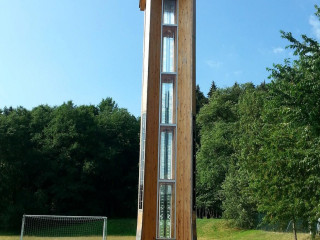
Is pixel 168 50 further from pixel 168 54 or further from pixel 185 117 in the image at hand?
→ pixel 185 117

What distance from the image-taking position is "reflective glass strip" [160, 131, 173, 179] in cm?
784

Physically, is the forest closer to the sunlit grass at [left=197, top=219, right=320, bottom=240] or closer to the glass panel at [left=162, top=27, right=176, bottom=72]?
the sunlit grass at [left=197, top=219, right=320, bottom=240]

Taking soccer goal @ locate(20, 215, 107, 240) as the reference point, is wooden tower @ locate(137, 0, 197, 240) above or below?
above

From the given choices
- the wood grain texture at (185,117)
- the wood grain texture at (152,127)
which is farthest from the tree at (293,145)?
the wood grain texture at (152,127)

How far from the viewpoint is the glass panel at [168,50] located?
829 centimetres

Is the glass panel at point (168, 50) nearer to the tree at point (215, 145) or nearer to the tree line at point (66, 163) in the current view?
the tree at point (215, 145)

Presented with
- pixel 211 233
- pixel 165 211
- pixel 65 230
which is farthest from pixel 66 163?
pixel 165 211

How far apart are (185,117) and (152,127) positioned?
0.71m

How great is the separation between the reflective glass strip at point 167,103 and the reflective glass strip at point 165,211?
4.49 ft

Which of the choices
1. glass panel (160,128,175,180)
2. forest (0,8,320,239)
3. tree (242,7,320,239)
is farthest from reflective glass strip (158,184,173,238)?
forest (0,8,320,239)

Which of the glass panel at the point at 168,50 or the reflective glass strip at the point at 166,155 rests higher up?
the glass panel at the point at 168,50

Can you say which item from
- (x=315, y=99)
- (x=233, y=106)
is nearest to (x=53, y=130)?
(x=233, y=106)

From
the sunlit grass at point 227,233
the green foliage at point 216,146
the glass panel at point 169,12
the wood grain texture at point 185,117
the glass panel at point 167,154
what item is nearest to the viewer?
the wood grain texture at point 185,117

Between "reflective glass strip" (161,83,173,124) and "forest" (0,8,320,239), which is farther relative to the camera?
"forest" (0,8,320,239)
